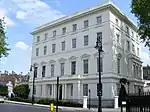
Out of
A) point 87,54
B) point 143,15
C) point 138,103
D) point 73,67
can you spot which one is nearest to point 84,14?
point 87,54

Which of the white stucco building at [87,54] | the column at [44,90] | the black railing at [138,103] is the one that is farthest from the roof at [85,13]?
the black railing at [138,103]

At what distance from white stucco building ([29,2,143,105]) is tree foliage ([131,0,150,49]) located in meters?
8.52

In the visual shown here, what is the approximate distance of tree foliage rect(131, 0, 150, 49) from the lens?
30.8m

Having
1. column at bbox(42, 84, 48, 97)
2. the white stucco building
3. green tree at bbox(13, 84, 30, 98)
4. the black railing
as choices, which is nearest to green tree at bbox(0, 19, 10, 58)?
the black railing

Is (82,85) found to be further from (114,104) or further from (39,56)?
(39,56)

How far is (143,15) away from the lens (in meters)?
32.0

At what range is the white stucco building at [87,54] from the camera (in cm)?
4262

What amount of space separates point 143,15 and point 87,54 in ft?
50.3

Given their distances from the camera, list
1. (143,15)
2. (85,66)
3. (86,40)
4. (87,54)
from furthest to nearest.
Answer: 1. (86,40)
2. (85,66)
3. (87,54)
4. (143,15)

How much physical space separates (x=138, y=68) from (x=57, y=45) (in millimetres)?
16139

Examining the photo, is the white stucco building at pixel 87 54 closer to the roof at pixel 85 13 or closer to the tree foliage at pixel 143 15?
the roof at pixel 85 13

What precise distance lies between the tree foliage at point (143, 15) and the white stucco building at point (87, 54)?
852 cm

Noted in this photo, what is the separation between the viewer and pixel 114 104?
126 ft

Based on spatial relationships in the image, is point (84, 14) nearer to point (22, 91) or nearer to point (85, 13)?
point (85, 13)
